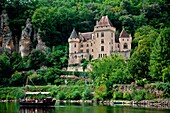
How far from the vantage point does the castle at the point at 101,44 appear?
89.6m

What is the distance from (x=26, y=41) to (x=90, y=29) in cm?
1830

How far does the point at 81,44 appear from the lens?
306 feet

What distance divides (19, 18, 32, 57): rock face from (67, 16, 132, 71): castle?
11.1 metres

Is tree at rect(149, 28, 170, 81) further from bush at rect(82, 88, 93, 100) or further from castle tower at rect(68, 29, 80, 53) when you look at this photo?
castle tower at rect(68, 29, 80, 53)

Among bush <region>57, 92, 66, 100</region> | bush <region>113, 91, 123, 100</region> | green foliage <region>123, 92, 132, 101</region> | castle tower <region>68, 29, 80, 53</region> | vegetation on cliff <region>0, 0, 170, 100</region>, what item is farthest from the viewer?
castle tower <region>68, 29, 80, 53</region>

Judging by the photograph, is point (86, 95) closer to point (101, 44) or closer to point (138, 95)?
point (138, 95)

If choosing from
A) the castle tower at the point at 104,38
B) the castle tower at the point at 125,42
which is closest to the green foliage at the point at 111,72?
the castle tower at the point at 104,38

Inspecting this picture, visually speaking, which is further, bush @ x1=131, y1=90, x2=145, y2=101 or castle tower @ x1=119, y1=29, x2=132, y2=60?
castle tower @ x1=119, y1=29, x2=132, y2=60

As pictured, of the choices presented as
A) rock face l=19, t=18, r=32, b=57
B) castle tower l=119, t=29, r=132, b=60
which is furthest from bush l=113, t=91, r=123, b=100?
rock face l=19, t=18, r=32, b=57

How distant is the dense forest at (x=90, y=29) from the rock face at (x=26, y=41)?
5.26 ft

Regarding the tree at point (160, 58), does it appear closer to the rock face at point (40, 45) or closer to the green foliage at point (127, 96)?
Result: the green foliage at point (127, 96)

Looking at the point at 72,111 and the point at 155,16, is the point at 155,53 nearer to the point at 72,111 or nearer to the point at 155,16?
the point at 72,111

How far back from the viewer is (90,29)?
106m

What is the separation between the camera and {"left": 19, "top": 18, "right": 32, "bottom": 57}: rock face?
9538cm
